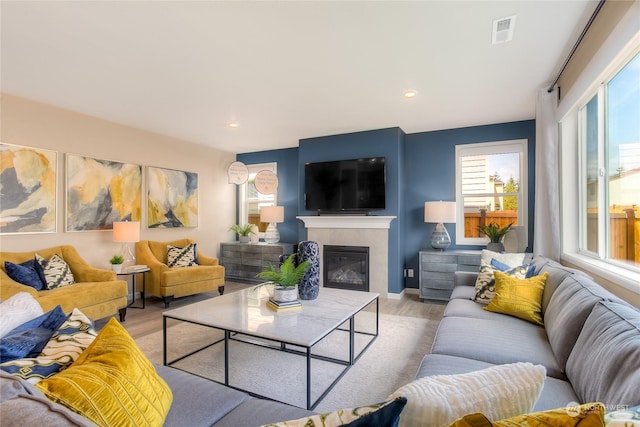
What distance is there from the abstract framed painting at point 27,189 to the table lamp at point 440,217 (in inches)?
184

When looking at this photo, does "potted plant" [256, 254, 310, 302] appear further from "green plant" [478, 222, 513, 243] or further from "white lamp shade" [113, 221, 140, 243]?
"green plant" [478, 222, 513, 243]

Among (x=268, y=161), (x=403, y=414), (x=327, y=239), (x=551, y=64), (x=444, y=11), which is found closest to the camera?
(x=403, y=414)

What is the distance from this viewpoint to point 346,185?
194 inches

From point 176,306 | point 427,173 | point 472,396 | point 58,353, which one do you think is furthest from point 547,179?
point 176,306

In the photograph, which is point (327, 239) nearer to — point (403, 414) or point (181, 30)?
point (181, 30)

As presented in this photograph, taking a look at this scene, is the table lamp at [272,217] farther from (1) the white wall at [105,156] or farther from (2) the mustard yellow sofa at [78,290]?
(2) the mustard yellow sofa at [78,290]

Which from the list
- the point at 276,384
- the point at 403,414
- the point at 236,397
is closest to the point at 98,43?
the point at 236,397

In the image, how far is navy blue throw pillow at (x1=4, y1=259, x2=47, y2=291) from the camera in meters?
3.08

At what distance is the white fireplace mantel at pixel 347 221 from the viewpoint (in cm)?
466

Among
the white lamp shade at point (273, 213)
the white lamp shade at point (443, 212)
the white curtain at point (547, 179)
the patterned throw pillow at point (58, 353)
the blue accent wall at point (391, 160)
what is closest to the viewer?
the patterned throw pillow at point (58, 353)

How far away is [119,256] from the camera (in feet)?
13.8

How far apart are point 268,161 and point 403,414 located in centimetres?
588

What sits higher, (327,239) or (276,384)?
(327,239)

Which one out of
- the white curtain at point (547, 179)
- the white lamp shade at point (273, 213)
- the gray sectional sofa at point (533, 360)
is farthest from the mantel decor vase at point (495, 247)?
the white lamp shade at point (273, 213)
